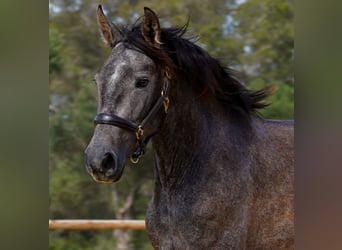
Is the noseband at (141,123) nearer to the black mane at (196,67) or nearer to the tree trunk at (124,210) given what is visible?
the black mane at (196,67)

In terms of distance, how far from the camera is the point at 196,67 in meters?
3.15

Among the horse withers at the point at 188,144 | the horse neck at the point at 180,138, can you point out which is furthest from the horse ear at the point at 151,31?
the horse neck at the point at 180,138

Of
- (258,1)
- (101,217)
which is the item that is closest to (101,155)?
(101,217)

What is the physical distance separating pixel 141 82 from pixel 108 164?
0.45 metres

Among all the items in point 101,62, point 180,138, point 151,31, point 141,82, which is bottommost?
point 180,138

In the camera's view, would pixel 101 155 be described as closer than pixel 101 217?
Yes

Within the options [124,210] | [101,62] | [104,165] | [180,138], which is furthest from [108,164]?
[101,62]

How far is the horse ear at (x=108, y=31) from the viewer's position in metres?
3.04

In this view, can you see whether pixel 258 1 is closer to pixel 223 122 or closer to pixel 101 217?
pixel 101 217

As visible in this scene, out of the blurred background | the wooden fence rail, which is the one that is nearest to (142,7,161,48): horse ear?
the wooden fence rail

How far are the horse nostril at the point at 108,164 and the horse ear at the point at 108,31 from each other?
708 mm

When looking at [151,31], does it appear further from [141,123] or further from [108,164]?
[108,164]
